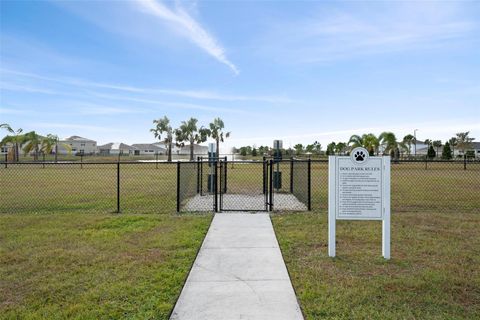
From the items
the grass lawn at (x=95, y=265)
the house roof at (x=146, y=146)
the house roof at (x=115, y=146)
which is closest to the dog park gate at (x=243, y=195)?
the grass lawn at (x=95, y=265)

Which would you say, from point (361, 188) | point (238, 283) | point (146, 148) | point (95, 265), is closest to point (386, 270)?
point (361, 188)

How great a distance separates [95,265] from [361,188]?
4250 mm

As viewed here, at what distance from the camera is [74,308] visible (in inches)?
149

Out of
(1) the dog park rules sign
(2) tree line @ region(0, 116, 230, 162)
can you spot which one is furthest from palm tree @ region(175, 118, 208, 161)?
(1) the dog park rules sign

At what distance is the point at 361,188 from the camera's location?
5547 millimetres

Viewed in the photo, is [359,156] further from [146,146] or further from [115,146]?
[115,146]

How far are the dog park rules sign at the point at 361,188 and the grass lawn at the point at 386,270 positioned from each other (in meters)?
0.48

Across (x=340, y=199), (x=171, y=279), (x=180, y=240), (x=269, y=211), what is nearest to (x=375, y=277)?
(x=340, y=199)

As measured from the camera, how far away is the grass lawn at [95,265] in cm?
383

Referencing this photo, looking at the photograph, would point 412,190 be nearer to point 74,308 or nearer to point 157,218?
point 157,218

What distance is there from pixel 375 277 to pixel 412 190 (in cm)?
1162

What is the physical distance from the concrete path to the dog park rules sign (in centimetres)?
131

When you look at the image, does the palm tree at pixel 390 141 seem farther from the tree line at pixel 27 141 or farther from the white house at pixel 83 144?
the white house at pixel 83 144

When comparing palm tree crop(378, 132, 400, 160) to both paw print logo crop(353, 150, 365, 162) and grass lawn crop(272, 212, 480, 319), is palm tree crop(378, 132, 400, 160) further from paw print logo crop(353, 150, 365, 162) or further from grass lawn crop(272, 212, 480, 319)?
paw print logo crop(353, 150, 365, 162)
